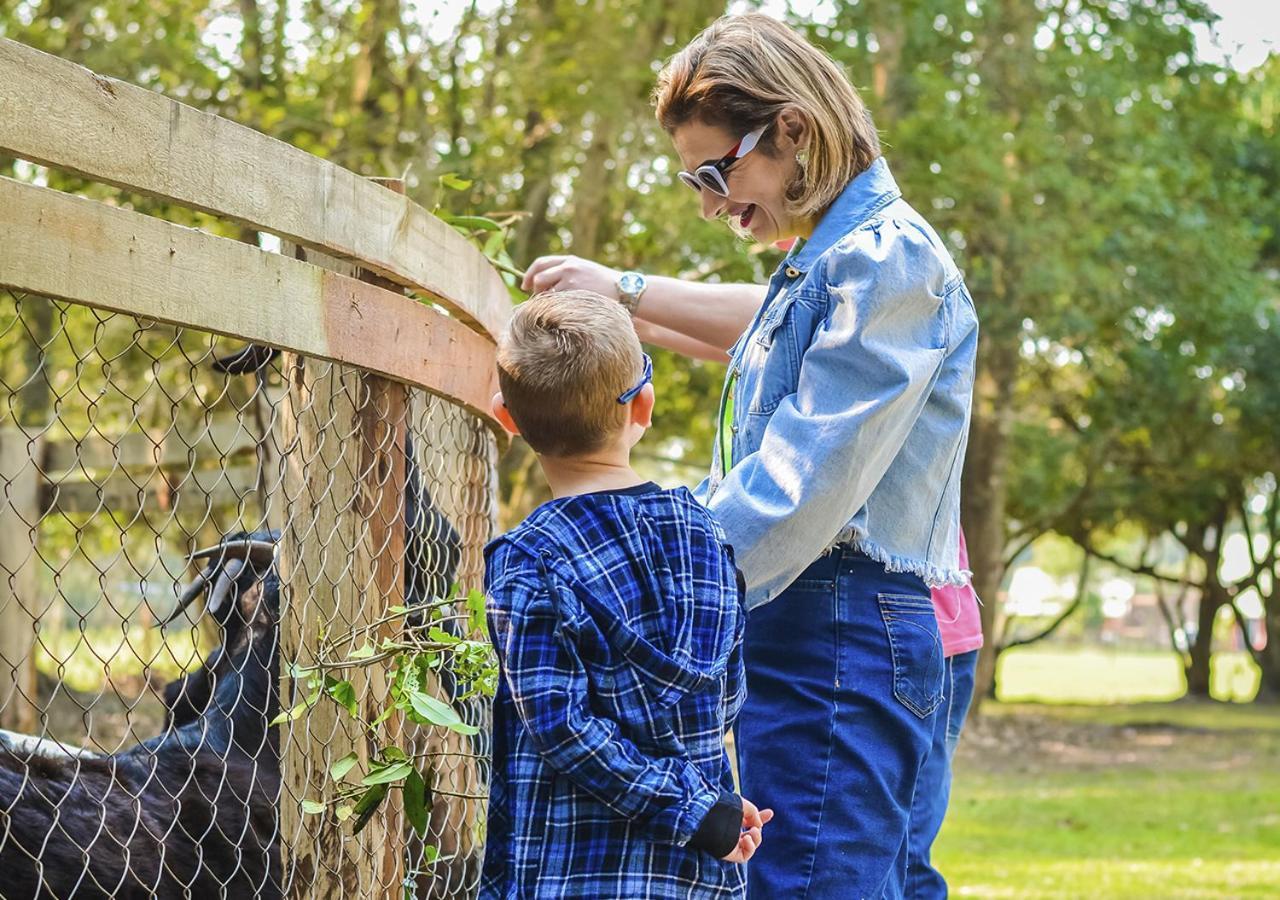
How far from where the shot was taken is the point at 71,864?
2.99 metres

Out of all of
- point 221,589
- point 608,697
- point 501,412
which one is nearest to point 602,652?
point 608,697

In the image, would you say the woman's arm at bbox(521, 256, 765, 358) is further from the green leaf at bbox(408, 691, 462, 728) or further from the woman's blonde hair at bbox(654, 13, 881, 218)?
the green leaf at bbox(408, 691, 462, 728)

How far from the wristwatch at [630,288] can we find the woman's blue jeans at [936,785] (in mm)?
980

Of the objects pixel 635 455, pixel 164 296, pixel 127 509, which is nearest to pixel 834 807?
pixel 164 296

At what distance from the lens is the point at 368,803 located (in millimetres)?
2633

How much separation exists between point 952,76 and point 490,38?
169 inches

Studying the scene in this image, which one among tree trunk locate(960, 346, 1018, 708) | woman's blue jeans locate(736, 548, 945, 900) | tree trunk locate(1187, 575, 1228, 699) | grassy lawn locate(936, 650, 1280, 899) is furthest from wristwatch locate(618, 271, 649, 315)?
tree trunk locate(1187, 575, 1228, 699)

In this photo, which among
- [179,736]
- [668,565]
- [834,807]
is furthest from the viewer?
[179,736]

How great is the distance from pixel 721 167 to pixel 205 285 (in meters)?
0.84

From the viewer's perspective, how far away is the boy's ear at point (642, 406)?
208 centimetres

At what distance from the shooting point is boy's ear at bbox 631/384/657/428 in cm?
208

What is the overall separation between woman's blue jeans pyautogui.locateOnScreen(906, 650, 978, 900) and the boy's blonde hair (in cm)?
87

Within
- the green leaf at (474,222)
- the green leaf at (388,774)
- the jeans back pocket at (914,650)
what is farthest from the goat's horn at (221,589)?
the jeans back pocket at (914,650)

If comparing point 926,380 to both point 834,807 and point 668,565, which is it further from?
point 834,807
